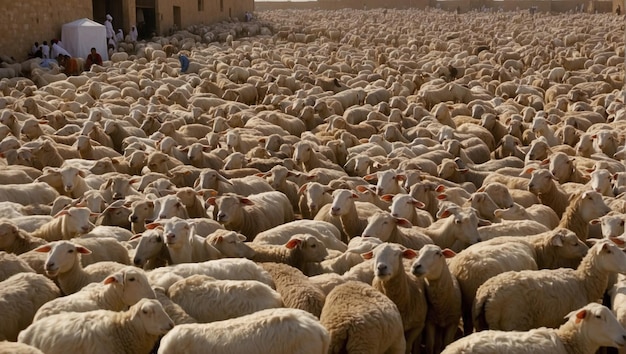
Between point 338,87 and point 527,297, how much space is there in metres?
15.2

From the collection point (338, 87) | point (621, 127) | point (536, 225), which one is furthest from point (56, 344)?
point (338, 87)

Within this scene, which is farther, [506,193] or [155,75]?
[155,75]

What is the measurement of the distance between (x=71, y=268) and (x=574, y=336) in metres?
4.06

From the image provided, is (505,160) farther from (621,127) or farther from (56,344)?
(56,344)

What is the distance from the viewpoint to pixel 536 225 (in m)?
8.91

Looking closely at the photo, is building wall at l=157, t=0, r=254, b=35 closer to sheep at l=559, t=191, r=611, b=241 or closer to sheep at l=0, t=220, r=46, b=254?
sheep at l=0, t=220, r=46, b=254

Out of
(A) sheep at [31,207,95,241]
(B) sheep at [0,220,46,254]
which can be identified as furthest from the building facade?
(B) sheep at [0,220,46,254]

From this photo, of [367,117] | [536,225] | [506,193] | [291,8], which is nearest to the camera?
[536,225]

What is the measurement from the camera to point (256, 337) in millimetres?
5648

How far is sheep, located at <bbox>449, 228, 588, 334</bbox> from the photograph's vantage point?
7.37 metres

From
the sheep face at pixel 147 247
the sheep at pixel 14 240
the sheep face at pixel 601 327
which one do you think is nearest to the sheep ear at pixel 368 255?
the sheep face at pixel 147 247

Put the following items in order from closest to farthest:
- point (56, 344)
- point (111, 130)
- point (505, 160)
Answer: point (56, 344) → point (505, 160) → point (111, 130)

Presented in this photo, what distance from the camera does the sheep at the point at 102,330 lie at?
19.0 feet

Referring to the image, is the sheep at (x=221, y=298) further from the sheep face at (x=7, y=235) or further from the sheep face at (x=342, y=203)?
the sheep face at (x=342, y=203)
